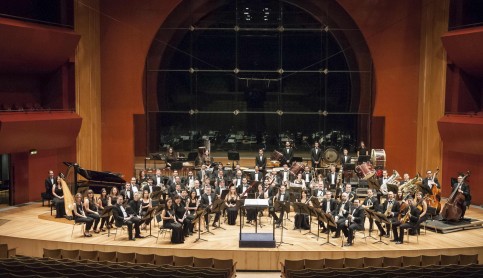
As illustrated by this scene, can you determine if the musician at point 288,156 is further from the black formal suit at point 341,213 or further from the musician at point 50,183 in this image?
the musician at point 50,183

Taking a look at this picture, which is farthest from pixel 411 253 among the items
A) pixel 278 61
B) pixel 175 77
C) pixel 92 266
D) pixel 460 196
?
pixel 175 77

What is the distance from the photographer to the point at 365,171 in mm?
16375

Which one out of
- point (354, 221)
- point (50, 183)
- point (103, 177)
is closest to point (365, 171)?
point (354, 221)

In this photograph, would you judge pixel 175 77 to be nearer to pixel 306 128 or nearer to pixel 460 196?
pixel 306 128

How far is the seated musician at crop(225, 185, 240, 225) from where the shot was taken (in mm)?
14312

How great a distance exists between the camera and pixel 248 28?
64.6 feet

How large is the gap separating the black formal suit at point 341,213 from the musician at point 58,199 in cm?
700

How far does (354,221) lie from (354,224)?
15 centimetres

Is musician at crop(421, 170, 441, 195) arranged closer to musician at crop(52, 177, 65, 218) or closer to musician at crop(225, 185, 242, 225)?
musician at crop(225, 185, 242, 225)

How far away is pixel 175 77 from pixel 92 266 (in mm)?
11790

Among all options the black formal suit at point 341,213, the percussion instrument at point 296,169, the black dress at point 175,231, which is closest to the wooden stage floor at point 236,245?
the black dress at point 175,231

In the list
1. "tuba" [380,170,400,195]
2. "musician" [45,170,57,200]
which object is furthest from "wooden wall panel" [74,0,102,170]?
"tuba" [380,170,400,195]

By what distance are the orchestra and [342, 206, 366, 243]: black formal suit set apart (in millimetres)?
22

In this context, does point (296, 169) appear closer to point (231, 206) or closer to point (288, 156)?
point (288, 156)
